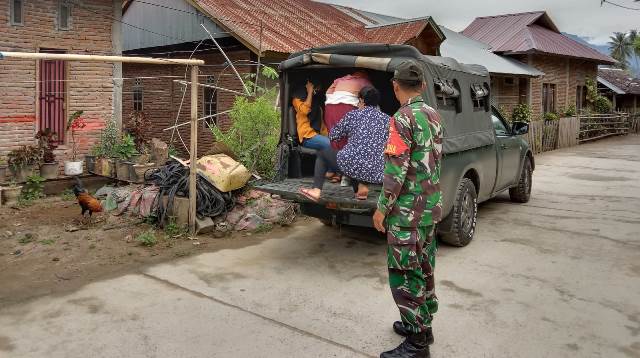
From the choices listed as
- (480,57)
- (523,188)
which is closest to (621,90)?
(480,57)

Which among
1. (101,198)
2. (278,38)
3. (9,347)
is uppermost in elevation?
(278,38)

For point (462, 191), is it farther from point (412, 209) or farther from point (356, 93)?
point (412, 209)

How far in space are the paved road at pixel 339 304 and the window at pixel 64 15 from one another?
6.09 meters

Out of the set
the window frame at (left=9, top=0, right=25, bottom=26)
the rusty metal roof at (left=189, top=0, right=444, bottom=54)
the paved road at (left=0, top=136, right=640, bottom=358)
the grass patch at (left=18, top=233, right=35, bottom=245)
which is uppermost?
the rusty metal roof at (left=189, top=0, right=444, bottom=54)

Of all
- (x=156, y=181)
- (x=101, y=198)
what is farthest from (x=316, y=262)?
(x=101, y=198)

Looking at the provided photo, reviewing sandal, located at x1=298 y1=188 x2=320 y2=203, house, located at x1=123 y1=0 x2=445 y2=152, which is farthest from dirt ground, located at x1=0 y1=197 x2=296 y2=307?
house, located at x1=123 y1=0 x2=445 y2=152

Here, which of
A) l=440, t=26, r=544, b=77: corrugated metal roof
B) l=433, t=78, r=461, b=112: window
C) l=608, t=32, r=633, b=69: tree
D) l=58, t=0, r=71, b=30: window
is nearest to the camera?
l=433, t=78, r=461, b=112: window

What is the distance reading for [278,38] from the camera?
1223 centimetres

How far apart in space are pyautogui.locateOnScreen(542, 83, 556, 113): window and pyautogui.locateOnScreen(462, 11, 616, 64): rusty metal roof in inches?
60.9

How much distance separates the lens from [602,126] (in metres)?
24.3

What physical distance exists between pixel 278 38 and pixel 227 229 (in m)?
6.60

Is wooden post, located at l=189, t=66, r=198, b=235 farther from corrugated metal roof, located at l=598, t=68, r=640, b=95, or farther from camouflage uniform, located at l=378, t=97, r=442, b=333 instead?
corrugated metal roof, located at l=598, t=68, r=640, b=95

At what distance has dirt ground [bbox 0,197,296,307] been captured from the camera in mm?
5125

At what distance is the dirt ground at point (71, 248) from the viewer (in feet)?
16.8
